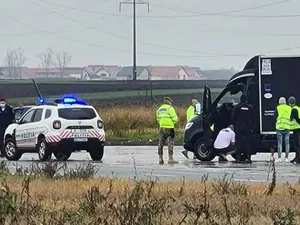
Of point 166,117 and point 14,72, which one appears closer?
point 166,117

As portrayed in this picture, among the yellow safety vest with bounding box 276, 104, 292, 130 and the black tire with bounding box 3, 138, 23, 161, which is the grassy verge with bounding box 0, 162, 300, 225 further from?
the black tire with bounding box 3, 138, 23, 161

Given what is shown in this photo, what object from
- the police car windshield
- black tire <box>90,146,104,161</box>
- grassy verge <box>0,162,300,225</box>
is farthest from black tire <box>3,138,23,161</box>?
grassy verge <box>0,162,300,225</box>

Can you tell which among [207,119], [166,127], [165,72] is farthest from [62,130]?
[165,72]

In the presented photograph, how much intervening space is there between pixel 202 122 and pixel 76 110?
3.67 metres

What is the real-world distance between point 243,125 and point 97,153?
474 cm

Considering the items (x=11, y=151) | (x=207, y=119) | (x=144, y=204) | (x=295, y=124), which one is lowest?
(x=11, y=151)

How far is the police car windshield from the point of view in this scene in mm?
26297

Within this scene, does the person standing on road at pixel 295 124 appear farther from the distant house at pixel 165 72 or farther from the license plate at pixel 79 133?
the distant house at pixel 165 72

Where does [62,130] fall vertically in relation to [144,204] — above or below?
above

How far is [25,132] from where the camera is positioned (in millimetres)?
27203

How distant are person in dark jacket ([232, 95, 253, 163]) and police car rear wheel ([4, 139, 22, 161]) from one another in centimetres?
704

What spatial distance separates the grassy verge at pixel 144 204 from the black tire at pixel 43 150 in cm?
1052

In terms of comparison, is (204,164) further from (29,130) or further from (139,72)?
(139,72)

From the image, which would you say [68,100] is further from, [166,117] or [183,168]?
[183,168]
